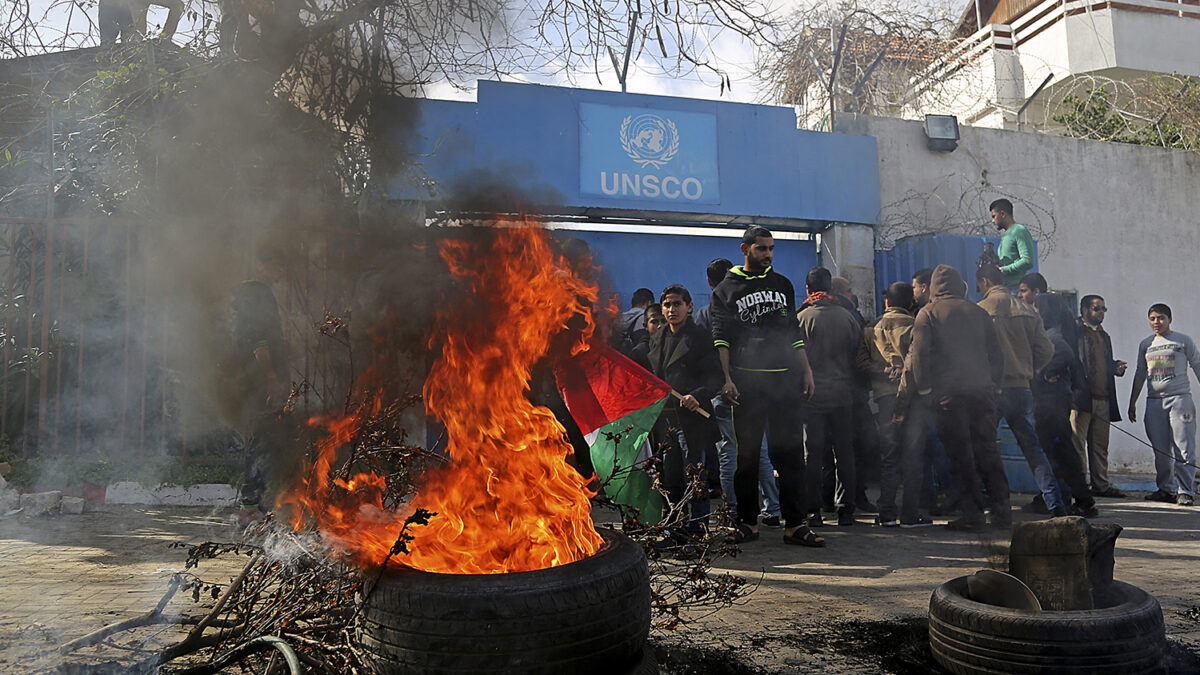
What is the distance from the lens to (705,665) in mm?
2971

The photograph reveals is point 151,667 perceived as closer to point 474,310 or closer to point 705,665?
point 474,310

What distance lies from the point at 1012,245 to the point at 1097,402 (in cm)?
202

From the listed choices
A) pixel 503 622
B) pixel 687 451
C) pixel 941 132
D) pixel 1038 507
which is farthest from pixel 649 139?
pixel 503 622

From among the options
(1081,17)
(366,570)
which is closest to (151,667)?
(366,570)

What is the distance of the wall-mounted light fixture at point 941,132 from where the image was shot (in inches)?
434

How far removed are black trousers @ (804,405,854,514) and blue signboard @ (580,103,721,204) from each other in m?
4.52

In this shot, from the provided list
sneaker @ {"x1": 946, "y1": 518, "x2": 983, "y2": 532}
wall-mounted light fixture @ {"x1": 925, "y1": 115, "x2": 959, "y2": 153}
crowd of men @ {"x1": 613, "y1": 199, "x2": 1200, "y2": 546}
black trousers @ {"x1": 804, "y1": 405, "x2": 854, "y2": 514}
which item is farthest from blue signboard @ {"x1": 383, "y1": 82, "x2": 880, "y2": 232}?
sneaker @ {"x1": 946, "y1": 518, "x2": 983, "y2": 532}

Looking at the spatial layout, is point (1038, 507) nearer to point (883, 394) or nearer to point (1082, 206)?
point (883, 394)

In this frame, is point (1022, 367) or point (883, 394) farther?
point (883, 394)

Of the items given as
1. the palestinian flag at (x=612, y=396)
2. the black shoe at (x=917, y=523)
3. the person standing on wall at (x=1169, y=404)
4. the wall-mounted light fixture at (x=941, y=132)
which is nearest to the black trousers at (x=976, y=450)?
the black shoe at (x=917, y=523)

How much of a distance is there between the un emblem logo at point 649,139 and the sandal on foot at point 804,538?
19.7 ft

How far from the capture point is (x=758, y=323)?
18.3 feet

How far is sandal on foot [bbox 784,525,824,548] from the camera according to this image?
5.30 meters

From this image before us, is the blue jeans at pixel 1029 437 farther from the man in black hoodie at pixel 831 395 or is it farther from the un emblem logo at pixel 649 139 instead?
the un emblem logo at pixel 649 139
